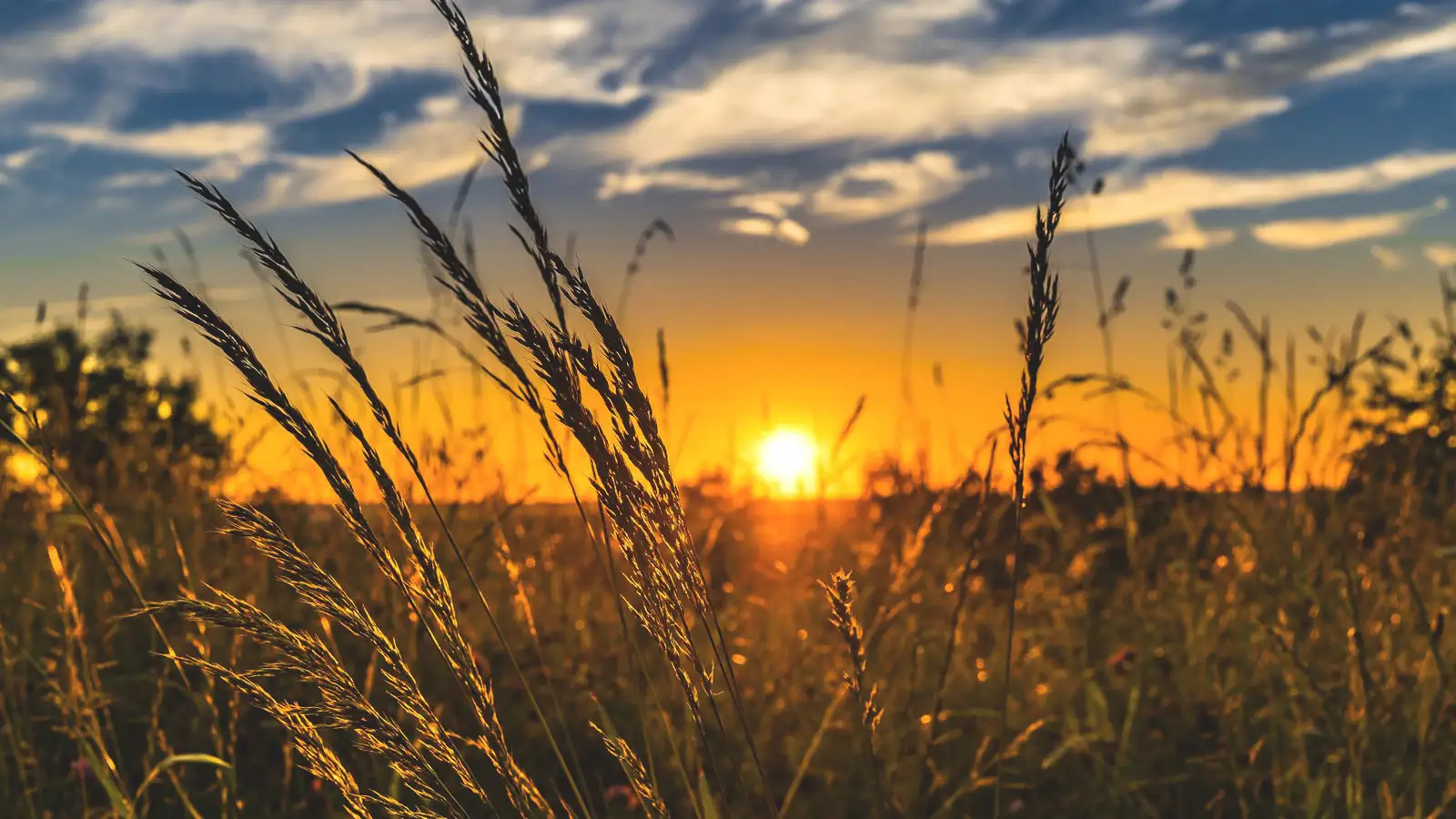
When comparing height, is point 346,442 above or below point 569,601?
above

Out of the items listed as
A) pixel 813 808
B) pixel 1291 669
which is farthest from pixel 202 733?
pixel 1291 669

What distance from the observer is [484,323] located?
1.03 m

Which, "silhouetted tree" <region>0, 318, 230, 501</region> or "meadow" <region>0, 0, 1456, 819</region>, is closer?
"meadow" <region>0, 0, 1456, 819</region>

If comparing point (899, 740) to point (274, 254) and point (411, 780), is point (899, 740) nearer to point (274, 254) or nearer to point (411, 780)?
point (411, 780)

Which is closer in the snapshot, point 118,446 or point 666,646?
point 666,646

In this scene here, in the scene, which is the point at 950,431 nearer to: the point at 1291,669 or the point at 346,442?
the point at 1291,669

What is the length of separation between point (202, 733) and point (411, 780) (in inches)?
87.7

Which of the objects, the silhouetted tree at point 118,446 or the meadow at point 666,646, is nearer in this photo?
the meadow at point 666,646

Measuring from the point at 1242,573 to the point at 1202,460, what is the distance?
1.32 ft

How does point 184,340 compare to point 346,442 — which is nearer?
point 346,442

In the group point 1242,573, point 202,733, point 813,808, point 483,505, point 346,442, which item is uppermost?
point 346,442

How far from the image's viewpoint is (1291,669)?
2.73 metres

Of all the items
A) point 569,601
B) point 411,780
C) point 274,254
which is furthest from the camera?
point 569,601

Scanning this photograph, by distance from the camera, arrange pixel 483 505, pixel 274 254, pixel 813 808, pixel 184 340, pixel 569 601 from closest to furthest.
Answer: pixel 274 254
pixel 813 808
pixel 483 505
pixel 569 601
pixel 184 340
